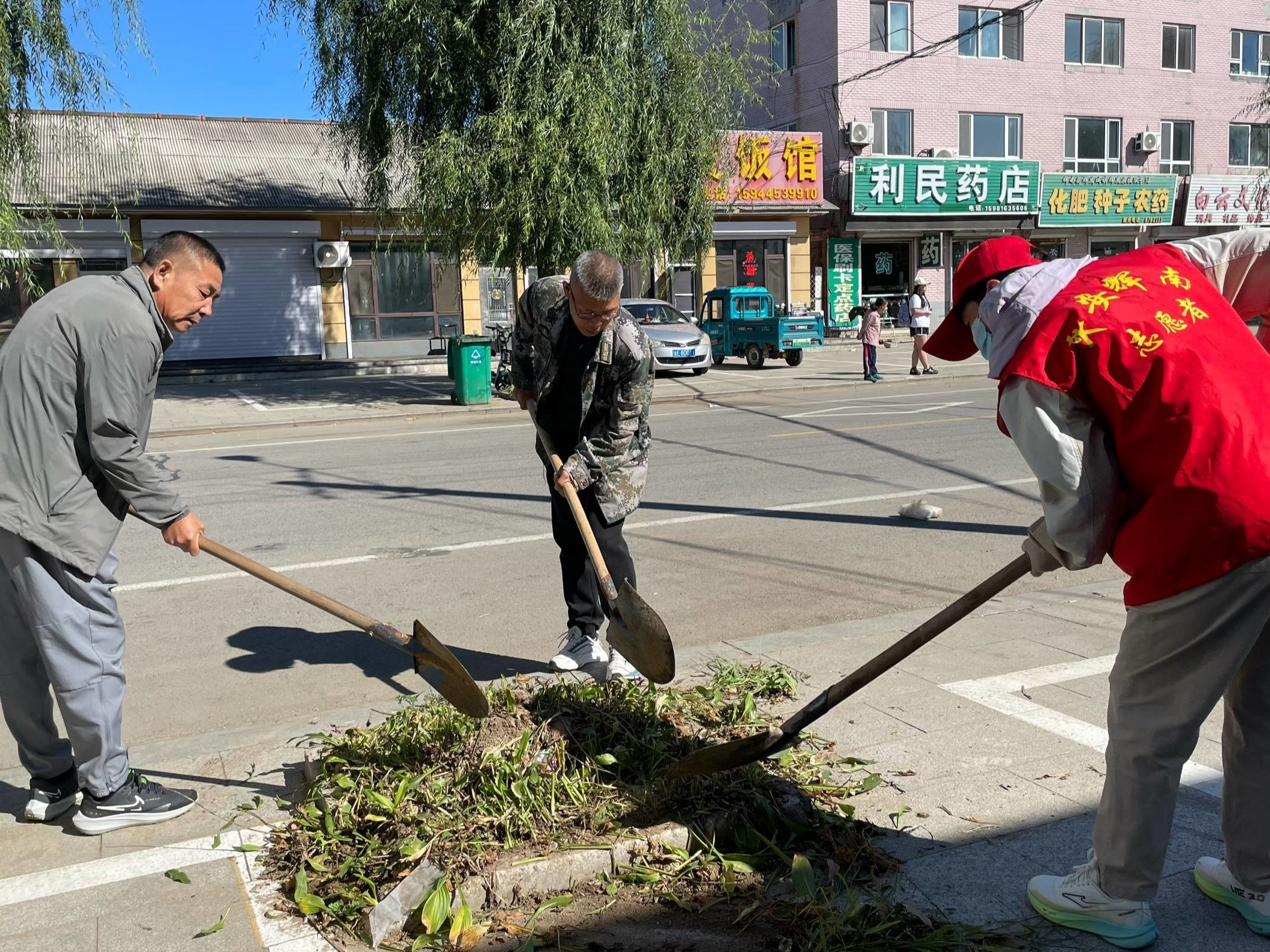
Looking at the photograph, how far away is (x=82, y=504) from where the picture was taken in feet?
10.9

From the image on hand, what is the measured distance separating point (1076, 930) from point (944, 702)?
1.54 meters

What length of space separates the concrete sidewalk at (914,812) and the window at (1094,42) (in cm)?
3054

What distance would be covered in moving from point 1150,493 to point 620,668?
8.69ft

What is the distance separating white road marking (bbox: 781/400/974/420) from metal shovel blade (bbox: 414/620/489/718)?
11.1 meters

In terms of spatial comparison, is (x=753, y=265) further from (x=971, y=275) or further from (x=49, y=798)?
(x=971, y=275)

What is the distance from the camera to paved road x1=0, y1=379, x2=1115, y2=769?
16.6 feet

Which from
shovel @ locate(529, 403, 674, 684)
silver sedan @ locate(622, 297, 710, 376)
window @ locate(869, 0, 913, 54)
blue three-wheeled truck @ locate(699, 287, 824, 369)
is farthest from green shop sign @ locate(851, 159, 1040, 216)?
shovel @ locate(529, 403, 674, 684)

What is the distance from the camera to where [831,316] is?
29828 mm

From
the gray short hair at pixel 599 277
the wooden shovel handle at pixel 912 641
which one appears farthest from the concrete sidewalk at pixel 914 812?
the gray short hair at pixel 599 277

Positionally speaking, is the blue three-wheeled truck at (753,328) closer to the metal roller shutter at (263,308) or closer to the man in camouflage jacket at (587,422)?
the metal roller shutter at (263,308)

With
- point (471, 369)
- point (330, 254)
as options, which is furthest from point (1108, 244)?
point (471, 369)

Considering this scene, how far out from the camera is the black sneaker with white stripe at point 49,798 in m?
3.55

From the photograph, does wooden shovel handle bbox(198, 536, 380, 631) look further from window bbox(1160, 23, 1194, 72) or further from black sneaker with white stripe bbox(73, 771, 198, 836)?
window bbox(1160, 23, 1194, 72)

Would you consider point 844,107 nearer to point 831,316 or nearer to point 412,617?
point 831,316
